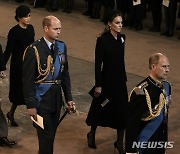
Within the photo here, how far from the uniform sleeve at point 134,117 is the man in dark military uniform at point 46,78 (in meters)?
1.24

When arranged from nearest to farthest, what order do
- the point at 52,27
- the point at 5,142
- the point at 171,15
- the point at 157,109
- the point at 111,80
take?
the point at 157,109
the point at 52,27
the point at 111,80
the point at 5,142
the point at 171,15

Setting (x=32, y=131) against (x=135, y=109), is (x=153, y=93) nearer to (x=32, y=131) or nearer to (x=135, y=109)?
(x=135, y=109)

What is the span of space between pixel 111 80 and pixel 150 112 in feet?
6.40

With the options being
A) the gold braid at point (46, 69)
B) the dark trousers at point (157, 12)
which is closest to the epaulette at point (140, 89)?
the gold braid at point (46, 69)

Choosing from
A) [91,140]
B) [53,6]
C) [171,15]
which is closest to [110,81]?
[91,140]

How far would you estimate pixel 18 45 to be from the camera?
7.46 m

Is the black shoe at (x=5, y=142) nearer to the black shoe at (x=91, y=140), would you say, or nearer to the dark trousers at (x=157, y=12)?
the black shoe at (x=91, y=140)

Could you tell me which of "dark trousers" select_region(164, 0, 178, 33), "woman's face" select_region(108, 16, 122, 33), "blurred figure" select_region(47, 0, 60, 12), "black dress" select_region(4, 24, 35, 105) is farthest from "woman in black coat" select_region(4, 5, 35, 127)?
"blurred figure" select_region(47, 0, 60, 12)

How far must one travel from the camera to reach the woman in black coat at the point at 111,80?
677 cm

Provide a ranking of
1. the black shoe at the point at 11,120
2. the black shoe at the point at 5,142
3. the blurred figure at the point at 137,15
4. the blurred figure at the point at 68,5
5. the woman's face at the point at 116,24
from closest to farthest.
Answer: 1. the woman's face at the point at 116,24
2. the black shoe at the point at 5,142
3. the black shoe at the point at 11,120
4. the blurred figure at the point at 137,15
5. the blurred figure at the point at 68,5

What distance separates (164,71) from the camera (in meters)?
4.99

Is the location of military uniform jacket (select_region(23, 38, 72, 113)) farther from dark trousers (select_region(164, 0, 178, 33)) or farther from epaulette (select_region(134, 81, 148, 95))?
dark trousers (select_region(164, 0, 178, 33))

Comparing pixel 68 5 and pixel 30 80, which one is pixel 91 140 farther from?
pixel 68 5

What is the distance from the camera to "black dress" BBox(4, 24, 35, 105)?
7398 millimetres
